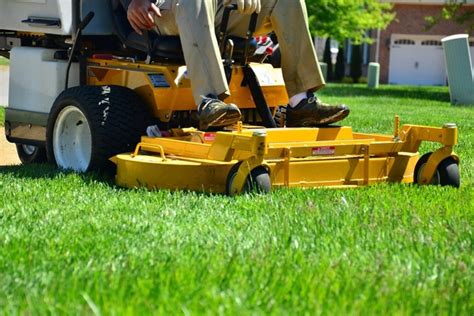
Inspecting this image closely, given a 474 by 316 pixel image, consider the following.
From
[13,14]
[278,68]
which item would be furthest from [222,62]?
[13,14]

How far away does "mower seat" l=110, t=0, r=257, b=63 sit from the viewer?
6816mm

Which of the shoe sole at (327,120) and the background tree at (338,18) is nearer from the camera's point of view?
the shoe sole at (327,120)

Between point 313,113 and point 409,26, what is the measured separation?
136ft

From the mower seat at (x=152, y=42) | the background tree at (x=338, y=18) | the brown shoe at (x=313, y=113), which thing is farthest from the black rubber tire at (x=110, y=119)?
the background tree at (x=338, y=18)

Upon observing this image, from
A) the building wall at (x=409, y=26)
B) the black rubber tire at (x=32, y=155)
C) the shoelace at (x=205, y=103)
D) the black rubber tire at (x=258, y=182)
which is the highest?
the shoelace at (x=205, y=103)

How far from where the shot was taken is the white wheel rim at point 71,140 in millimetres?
6977

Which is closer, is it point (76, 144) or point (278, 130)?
point (278, 130)

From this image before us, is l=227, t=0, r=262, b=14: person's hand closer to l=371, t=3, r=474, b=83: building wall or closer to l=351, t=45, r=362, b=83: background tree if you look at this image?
l=371, t=3, r=474, b=83: building wall

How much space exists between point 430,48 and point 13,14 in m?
41.5

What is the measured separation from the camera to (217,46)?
638 cm

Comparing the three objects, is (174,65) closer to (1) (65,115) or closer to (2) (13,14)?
(1) (65,115)

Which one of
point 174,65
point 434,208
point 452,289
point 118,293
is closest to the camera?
point 118,293

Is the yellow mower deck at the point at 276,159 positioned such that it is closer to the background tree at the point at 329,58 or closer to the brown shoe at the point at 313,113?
the brown shoe at the point at 313,113

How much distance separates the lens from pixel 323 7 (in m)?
38.9
